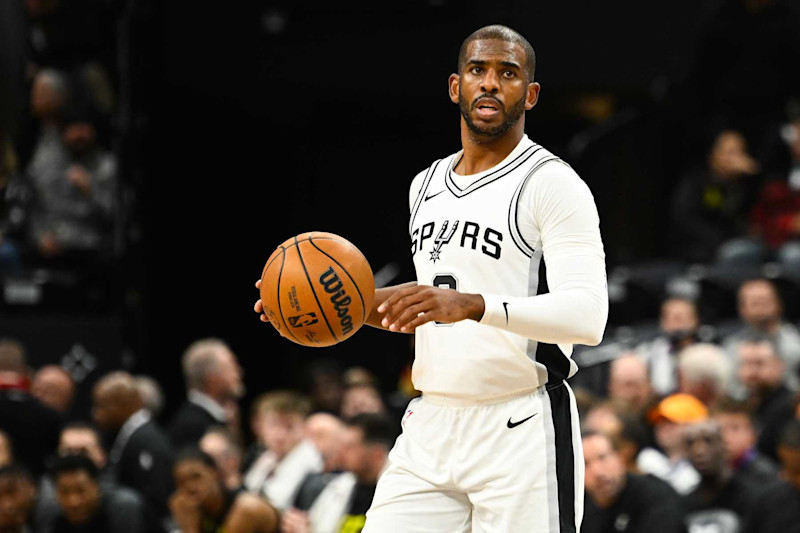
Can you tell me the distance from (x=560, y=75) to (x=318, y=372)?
4.40 metres

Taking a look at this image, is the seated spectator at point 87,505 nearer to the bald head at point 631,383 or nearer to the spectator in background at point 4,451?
the spectator in background at point 4,451

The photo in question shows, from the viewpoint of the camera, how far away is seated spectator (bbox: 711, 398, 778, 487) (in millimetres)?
7449

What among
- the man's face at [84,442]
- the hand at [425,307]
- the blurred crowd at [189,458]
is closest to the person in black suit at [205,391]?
the blurred crowd at [189,458]

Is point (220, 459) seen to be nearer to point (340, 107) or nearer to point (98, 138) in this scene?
point (98, 138)

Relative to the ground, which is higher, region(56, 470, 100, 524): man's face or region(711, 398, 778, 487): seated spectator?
region(711, 398, 778, 487): seated spectator

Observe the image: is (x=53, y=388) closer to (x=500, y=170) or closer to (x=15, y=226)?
(x=15, y=226)

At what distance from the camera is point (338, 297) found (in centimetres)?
415

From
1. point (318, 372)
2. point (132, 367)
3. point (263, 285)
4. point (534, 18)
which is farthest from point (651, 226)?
point (263, 285)

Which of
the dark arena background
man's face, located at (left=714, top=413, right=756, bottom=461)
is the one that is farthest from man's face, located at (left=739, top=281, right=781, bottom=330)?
man's face, located at (left=714, top=413, right=756, bottom=461)

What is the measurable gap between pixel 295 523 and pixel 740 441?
8.30ft

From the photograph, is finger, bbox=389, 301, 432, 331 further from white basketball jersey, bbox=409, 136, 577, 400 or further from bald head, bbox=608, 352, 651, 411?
bald head, bbox=608, 352, 651, 411

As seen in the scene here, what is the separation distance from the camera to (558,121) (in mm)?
14344

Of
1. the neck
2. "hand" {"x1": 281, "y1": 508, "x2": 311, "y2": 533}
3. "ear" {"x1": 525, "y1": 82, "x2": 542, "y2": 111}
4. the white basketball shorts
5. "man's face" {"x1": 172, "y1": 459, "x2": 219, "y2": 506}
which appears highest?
"ear" {"x1": 525, "y1": 82, "x2": 542, "y2": 111}

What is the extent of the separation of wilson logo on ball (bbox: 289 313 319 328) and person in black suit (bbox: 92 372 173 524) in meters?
4.15
